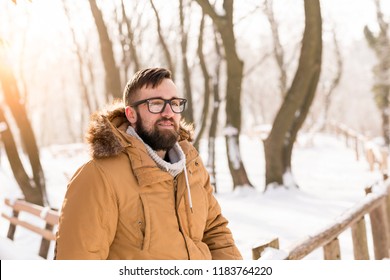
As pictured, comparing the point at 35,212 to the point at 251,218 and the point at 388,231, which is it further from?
the point at 388,231

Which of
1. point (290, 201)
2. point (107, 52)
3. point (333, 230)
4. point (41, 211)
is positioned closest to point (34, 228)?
point (41, 211)

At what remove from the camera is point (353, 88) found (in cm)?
5425

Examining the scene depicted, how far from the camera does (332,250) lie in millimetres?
4074

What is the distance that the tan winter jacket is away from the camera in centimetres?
202

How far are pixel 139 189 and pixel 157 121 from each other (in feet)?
1.28

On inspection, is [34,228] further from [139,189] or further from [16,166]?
[139,189]

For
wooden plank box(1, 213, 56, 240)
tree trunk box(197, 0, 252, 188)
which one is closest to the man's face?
wooden plank box(1, 213, 56, 240)

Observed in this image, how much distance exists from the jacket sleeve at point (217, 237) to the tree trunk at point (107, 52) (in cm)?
611

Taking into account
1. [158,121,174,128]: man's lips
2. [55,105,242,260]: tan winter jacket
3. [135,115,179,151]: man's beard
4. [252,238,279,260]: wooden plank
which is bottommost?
[252,238,279,260]: wooden plank

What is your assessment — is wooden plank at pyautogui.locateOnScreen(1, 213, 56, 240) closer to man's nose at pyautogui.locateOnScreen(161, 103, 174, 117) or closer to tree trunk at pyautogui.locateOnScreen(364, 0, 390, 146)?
man's nose at pyautogui.locateOnScreen(161, 103, 174, 117)

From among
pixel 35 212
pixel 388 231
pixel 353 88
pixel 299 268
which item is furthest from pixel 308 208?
pixel 353 88

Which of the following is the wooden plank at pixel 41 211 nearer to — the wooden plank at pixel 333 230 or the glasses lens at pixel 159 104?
the wooden plank at pixel 333 230

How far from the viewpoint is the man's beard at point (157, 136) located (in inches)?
92.7

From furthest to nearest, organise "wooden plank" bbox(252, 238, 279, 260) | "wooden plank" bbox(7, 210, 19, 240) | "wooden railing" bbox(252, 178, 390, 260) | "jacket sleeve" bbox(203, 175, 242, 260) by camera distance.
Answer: "wooden plank" bbox(7, 210, 19, 240) → "wooden railing" bbox(252, 178, 390, 260) → "wooden plank" bbox(252, 238, 279, 260) → "jacket sleeve" bbox(203, 175, 242, 260)
